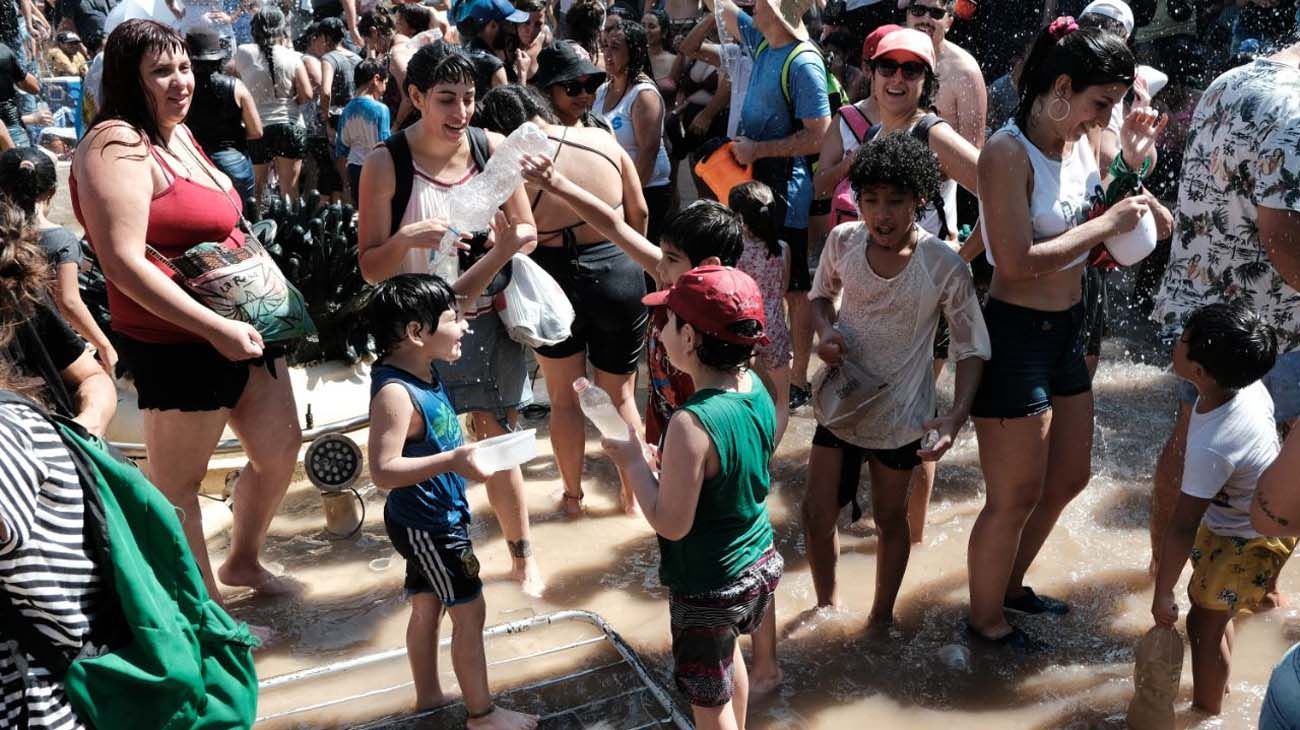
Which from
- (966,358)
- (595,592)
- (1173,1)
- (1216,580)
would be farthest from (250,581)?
(1173,1)

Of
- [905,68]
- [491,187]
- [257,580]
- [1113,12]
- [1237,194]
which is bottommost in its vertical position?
[257,580]

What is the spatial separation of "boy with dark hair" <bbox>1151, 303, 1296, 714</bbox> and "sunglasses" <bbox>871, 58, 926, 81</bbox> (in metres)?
1.56

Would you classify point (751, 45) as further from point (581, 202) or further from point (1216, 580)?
point (1216, 580)

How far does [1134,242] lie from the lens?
3689 mm

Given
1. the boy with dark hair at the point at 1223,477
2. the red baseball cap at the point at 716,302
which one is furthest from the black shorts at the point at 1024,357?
the red baseball cap at the point at 716,302

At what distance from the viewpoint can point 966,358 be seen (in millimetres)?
3709

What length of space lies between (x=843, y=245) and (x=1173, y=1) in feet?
21.3

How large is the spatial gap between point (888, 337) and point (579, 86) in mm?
1865

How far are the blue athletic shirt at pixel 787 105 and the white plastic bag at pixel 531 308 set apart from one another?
2.04m

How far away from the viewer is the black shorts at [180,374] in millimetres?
3701

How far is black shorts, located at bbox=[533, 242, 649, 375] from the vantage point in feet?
15.7

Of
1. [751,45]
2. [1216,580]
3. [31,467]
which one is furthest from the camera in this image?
[751,45]

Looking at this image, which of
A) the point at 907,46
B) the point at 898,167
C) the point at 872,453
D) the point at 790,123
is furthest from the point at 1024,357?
the point at 790,123

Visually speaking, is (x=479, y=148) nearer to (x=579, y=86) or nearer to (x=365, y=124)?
(x=579, y=86)
